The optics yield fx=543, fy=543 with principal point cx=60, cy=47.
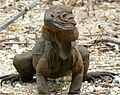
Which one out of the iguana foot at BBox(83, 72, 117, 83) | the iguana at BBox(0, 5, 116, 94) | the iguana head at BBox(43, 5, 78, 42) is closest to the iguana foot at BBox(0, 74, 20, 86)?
the iguana at BBox(0, 5, 116, 94)

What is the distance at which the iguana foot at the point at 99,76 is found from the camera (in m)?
5.28

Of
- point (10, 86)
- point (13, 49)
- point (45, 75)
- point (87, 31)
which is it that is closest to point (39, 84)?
point (45, 75)

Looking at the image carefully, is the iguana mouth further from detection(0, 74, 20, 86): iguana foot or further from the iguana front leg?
detection(0, 74, 20, 86): iguana foot

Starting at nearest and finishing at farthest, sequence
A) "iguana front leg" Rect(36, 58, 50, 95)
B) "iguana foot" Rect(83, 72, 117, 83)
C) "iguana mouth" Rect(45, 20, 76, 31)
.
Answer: "iguana mouth" Rect(45, 20, 76, 31), "iguana front leg" Rect(36, 58, 50, 95), "iguana foot" Rect(83, 72, 117, 83)

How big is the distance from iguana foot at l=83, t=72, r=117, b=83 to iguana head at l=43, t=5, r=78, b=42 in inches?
50.6

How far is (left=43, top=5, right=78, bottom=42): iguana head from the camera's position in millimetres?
3943

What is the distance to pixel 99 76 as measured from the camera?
17.6 feet

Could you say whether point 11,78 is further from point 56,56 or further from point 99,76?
point 56,56

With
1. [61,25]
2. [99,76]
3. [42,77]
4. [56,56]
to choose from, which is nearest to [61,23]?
[61,25]

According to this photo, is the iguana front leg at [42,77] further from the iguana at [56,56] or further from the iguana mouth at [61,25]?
the iguana mouth at [61,25]

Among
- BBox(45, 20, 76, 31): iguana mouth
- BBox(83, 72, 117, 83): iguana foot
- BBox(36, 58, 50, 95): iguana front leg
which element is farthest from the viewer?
BBox(83, 72, 117, 83): iguana foot

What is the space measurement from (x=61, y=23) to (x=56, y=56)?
49 cm

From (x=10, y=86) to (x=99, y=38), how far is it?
1.96 meters

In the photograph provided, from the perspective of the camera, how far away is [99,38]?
22.6ft
